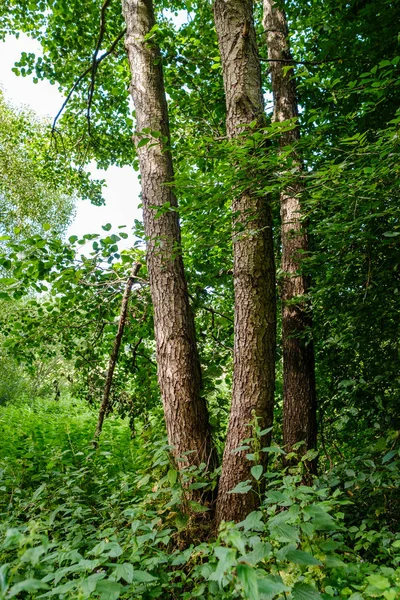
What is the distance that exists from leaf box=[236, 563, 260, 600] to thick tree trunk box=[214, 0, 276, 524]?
1.52 m

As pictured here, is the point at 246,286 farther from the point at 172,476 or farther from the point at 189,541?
the point at 189,541

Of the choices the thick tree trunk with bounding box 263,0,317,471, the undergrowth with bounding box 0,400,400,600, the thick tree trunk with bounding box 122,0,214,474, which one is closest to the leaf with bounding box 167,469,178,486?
the undergrowth with bounding box 0,400,400,600

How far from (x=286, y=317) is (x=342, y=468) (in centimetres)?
138

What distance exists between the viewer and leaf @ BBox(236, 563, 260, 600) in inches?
39.2

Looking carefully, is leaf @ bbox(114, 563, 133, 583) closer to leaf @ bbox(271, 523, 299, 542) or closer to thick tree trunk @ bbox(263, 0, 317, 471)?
leaf @ bbox(271, 523, 299, 542)

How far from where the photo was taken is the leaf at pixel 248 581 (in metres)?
0.99

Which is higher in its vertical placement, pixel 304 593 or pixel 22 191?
pixel 22 191

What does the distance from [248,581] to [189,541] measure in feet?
5.40

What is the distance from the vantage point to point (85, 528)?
105 inches

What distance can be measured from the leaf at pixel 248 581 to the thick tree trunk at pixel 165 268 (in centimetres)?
159

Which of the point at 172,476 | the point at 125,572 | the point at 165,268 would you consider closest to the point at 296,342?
the point at 165,268

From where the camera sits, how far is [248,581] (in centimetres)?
101

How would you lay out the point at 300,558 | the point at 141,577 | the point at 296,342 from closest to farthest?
the point at 300,558 → the point at 141,577 → the point at 296,342

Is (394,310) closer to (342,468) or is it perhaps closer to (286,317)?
(286,317)
